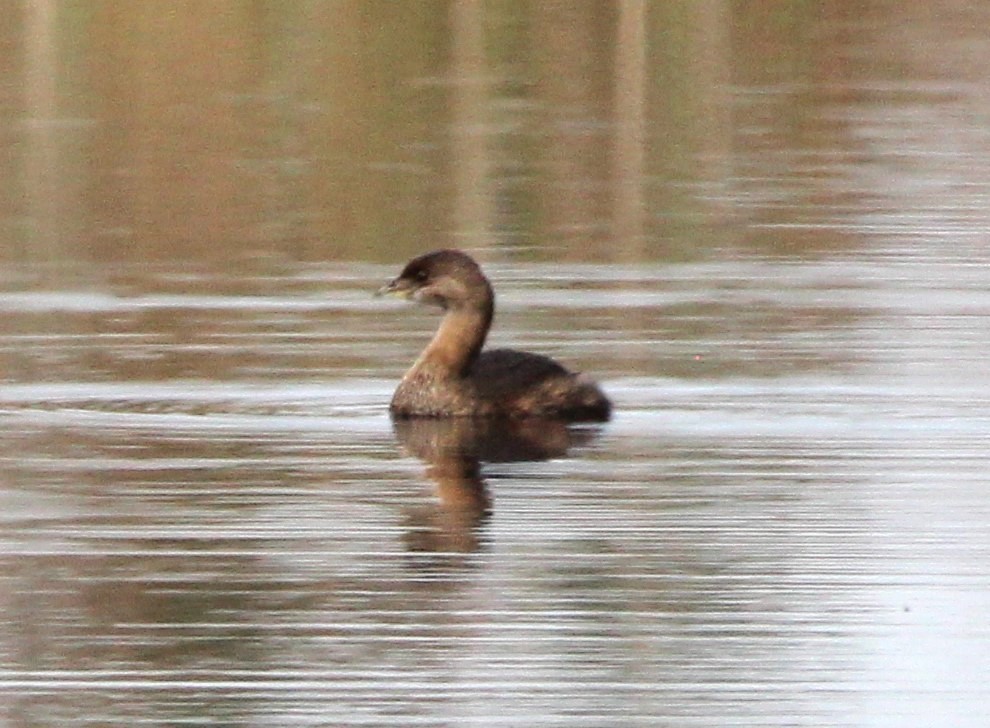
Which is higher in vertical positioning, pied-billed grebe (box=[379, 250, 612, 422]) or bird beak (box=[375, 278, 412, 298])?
bird beak (box=[375, 278, 412, 298])

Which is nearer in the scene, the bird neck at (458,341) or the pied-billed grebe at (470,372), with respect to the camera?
the pied-billed grebe at (470,372)

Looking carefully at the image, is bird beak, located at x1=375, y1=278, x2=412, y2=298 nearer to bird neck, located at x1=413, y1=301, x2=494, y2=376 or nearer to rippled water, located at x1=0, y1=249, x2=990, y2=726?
bird neck, located at x1=413, y1=301, x2=494, y2=376

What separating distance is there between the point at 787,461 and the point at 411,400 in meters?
2.25

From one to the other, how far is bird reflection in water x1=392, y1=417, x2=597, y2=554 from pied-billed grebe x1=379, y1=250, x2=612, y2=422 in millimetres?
74

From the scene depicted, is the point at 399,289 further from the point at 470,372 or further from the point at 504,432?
the point at 504,432

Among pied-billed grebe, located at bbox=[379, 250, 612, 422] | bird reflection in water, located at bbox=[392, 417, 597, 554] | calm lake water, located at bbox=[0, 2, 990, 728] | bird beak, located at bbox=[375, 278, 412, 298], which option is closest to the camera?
calm lake water, located at bbox=[0, 2, 990, 728]

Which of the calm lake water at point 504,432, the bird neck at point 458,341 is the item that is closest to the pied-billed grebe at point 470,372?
the bird neck at point 458,341

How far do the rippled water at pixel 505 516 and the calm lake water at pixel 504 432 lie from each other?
0.08ft

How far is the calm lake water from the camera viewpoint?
929 centimetres

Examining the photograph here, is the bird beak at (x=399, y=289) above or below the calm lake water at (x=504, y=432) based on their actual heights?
above

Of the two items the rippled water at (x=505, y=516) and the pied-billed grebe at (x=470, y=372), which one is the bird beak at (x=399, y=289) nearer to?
the pied-billed grebe at (x=470, y=372)

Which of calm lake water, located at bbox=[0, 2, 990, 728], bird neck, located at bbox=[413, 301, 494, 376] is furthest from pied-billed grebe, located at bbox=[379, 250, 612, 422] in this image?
calm lake water, located at bbox=[0, 2, 990, 728]

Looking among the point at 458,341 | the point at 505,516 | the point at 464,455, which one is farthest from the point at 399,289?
the point at 505,516

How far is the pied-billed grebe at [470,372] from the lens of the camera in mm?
14164
